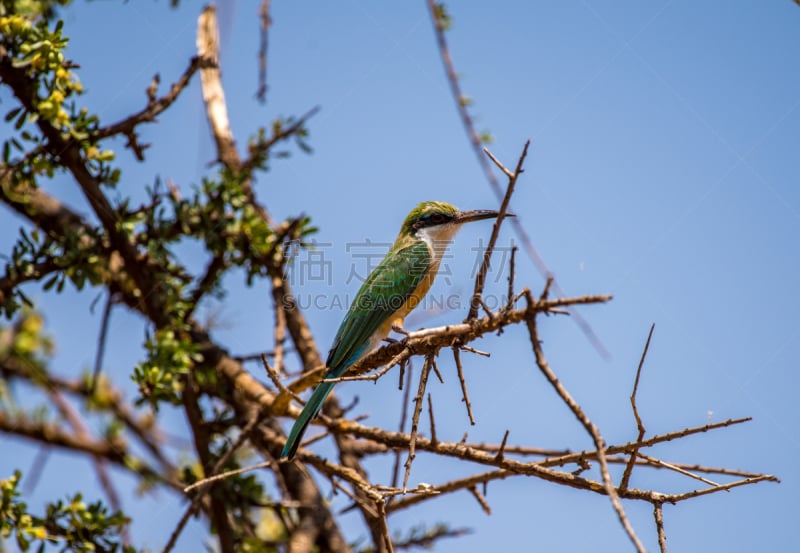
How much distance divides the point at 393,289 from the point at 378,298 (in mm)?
147

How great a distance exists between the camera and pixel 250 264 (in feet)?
12.9

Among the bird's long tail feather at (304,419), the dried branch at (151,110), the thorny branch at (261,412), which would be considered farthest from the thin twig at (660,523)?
the dried branch at (151,110)

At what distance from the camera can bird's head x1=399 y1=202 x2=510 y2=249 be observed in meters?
5.02

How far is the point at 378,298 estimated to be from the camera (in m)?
4.25

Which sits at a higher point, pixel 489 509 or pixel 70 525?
pixel 70 525

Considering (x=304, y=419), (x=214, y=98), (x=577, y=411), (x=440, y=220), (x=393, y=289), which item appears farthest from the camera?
(x=440, y=220)

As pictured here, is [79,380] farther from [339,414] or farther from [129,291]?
[339,414]

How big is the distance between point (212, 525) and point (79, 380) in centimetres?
164

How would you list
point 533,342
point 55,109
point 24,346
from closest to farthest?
point 533,342, point 55,109, point 24,346

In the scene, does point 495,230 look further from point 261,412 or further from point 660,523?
point 261,412

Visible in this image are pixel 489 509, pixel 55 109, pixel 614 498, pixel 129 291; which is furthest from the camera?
pixel 129 291

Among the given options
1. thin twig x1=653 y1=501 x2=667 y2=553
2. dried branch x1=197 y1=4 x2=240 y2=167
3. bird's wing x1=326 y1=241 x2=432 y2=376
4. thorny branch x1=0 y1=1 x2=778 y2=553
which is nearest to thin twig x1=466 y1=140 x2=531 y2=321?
thorny branch x1=0 y1=1 x2=778 y2=553

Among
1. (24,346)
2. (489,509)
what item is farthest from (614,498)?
(24,346)

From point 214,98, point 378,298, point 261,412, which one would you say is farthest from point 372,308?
point 214,98
